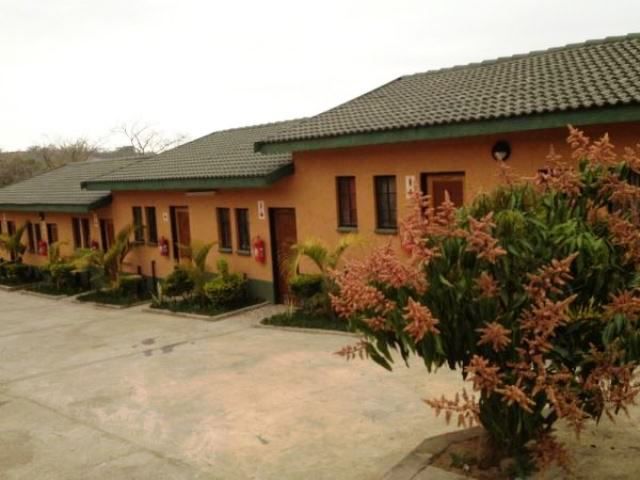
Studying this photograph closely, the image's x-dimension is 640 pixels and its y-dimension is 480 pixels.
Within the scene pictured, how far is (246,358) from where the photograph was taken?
11.1m

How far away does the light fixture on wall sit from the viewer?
11.2 m

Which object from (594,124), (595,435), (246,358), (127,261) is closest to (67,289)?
(127,261)

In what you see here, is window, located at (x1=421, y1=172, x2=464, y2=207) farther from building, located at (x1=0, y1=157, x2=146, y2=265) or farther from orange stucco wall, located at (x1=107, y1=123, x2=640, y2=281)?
building, located at (x1=0, y1=157, x2=146, y2=265)

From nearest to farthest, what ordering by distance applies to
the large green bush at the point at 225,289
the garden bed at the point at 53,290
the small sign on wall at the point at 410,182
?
1. the small sign on wall at the point at 410,182
2. the large green bush at the point at 225,289
3. the garden bed at the point at 53,290

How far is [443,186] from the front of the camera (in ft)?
41.2

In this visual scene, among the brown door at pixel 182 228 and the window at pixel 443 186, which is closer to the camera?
the window at pixel 443 186

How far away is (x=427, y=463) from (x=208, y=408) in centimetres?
382

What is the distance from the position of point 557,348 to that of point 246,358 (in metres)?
7.27

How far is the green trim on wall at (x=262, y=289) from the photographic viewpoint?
16156 millimetres

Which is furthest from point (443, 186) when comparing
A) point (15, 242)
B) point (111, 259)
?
point (15, 242)

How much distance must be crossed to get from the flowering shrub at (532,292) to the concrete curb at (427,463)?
2.56ft

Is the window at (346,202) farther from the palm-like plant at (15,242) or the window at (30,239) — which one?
the window at (30,239)

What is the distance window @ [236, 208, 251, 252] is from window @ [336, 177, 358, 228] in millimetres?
3223

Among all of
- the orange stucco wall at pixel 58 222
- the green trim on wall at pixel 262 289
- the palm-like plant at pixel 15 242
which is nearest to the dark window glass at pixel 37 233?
the orange stucco wall at pixel 58 222
